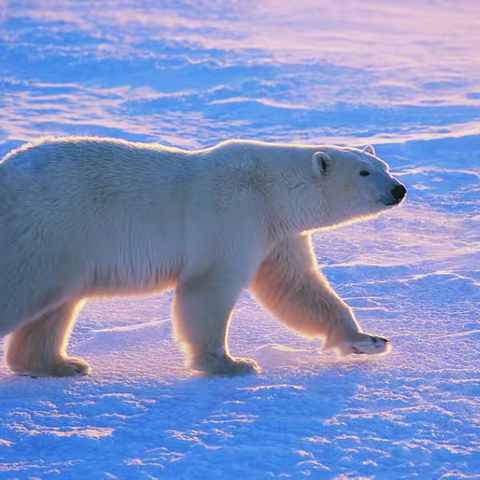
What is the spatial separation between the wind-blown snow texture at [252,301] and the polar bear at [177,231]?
23 cm

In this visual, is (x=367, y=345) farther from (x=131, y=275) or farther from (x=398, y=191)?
(x=131, y=275)

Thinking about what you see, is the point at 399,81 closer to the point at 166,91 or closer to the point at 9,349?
the point at 166,91

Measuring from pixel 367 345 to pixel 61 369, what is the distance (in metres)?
1.51

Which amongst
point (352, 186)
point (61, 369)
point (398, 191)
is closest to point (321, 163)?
point (352, 186)

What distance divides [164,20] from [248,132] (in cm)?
671

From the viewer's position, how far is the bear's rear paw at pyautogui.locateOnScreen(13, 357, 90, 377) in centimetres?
457

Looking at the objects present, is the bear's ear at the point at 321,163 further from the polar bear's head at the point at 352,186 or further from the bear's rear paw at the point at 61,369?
the bear's rear paw at the point at 61,369

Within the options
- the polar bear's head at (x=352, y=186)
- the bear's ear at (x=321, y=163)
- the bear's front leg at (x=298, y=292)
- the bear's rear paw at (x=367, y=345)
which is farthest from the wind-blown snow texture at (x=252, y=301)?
the bear's ear at (x=321, y=163)

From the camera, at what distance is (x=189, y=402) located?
3896mm

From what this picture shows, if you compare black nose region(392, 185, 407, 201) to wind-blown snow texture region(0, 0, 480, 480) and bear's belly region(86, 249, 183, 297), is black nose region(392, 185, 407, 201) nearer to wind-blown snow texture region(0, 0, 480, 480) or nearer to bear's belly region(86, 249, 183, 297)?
wind-blown snow texture region(0, 0, 480, 480)

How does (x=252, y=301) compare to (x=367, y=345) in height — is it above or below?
above

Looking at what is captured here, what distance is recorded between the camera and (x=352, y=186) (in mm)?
4848

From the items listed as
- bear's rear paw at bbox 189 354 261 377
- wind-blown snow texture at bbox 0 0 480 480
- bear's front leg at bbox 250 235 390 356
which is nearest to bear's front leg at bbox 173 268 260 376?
bear's rear paw at bbox 189 354 261 377

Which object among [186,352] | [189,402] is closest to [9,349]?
[186,352]
